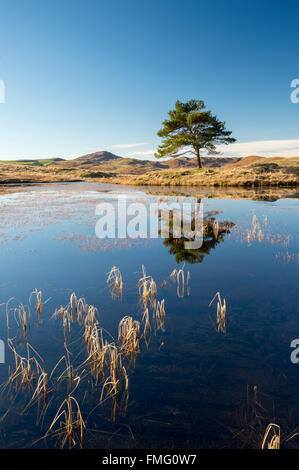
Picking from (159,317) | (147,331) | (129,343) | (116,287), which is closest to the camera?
(129,343)

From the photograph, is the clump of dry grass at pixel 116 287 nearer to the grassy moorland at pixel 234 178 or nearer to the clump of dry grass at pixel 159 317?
the clump of dry grass at pixel 159 317

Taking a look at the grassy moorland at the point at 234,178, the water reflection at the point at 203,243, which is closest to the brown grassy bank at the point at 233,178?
the grassy moorland at the point at 234,178

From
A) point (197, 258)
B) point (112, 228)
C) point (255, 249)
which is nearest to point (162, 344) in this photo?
point (197, 258)

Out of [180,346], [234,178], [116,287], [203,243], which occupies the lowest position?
[180,346]

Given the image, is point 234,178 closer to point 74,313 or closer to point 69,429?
point 74,313

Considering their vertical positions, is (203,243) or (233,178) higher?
(233,178)

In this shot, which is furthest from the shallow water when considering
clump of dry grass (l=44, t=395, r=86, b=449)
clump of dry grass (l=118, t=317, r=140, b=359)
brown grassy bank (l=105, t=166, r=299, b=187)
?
brown grassy bank (l=105, t=166, r=299, b=187)

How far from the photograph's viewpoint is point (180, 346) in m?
5.59

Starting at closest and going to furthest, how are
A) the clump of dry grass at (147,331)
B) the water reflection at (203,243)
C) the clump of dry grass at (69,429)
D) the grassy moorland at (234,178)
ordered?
the clump of dry grass at (69,429) < the clump of dry grass at (147,331) < the water reflection at (203,243) < the grassy moorland at (234,178)

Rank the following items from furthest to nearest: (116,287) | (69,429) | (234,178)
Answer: (234,178) < (116,287) < (69,429)

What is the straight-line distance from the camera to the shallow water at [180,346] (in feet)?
12.3

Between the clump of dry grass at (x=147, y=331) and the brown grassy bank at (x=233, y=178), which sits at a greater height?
the brown grassy bank at (x=233, y=178)

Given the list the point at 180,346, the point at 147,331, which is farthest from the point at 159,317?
the point at 180,346

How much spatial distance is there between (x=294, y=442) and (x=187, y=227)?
15.2m
